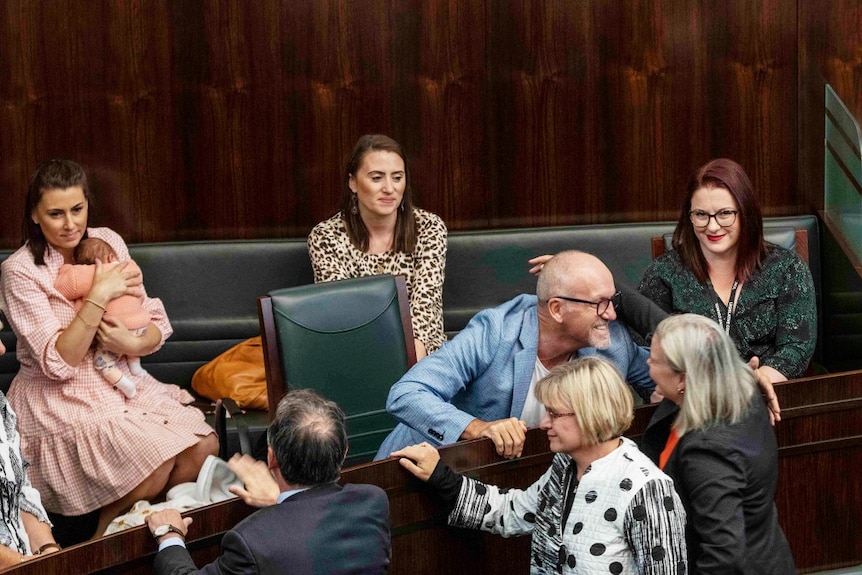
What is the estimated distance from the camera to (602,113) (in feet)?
18.5

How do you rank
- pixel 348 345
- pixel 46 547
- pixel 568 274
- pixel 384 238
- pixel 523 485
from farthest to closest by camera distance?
pixel 384 238, pixel 348 345, pixel 568 274, pixel 523 485, pixel 46 547

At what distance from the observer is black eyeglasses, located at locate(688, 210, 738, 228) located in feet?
13.1

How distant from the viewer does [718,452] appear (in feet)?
8.94

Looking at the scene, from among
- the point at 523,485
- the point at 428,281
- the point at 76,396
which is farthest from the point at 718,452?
the point at 76,396

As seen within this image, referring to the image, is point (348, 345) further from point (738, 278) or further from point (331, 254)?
point (738, 278)

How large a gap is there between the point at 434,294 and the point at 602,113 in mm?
1401

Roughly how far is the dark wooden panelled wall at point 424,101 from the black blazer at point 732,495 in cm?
289

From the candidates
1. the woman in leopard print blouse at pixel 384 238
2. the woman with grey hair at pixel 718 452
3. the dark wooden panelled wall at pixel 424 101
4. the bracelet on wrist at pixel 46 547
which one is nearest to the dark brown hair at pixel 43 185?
the woman in leopard print blouse at pixel 384 238

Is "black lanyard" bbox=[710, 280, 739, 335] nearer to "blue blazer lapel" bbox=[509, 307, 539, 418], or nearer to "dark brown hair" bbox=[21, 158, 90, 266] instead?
"blue blazer lapel" bbox=[509, 307, 539, 418]

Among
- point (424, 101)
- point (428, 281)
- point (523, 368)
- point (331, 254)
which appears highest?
point (424, 101)

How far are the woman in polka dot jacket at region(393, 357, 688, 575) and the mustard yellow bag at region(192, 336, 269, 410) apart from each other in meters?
1.93

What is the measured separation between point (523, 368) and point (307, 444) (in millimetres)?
1136

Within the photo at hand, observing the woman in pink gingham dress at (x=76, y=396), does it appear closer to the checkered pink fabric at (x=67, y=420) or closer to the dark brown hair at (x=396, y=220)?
the checkered pink fabric at (x=67, y=420)

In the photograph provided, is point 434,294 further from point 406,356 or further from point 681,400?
point 681,400
